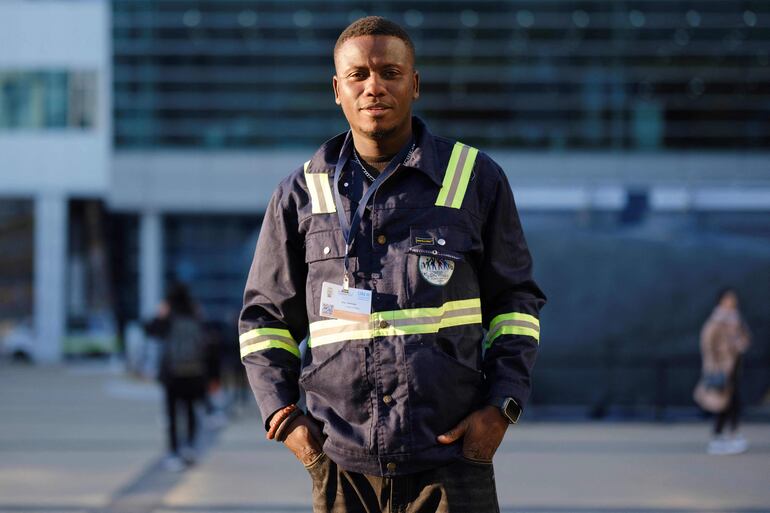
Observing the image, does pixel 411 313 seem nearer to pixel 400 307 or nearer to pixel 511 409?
pixel 400 307

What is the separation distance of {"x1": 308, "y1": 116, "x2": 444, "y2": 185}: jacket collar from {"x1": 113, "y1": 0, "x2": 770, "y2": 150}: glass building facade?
37.5 metres

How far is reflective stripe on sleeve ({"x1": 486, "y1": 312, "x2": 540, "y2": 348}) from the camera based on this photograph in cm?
328

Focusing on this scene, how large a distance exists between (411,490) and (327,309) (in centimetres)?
55

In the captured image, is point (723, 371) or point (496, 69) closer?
point (723, 371)

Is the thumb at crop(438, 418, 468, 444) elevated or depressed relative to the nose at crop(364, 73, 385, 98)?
depressed

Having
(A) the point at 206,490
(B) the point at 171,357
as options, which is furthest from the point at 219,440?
(A) the point at 206,490

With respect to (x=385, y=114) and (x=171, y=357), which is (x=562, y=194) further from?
(x=385, y=114)

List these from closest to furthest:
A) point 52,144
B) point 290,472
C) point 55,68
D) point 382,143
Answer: point 382,143
point 290,472
point 52,144
point 55,68

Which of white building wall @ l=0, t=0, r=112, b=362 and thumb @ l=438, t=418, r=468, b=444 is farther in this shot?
white building wall @ l=0, t=0, r=112, b=362

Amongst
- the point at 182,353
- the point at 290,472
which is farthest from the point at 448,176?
the point at 182,353

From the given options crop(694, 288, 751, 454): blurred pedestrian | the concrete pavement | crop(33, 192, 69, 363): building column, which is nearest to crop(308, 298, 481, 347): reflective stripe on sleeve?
the concrete pavement

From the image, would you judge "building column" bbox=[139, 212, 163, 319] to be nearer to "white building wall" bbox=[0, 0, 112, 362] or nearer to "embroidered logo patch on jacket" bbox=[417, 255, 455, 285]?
"white building wall" bbox=[0, 0, 112, 362]

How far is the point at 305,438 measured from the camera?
3209 mm

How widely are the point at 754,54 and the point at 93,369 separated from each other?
25360 millimetres
